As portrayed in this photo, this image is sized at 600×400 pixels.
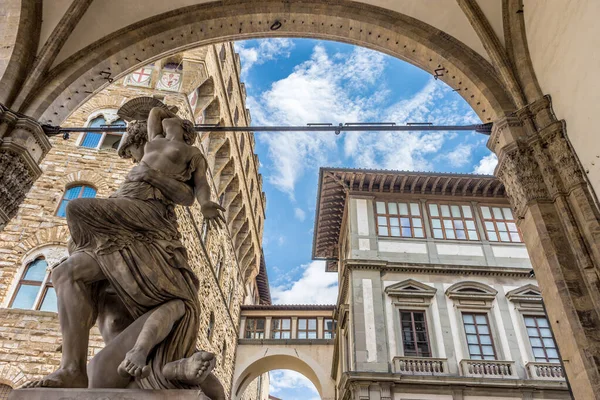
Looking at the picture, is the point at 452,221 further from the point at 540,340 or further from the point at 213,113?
the point at 213,113

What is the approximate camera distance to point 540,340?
1427cm

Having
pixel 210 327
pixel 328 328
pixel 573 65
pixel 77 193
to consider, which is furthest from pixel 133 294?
pixel 328 328

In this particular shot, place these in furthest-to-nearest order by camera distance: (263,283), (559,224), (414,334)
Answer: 1. (263,283)
2. (414,334)
3. (559,224)

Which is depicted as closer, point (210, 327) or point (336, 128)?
point (336, 128)

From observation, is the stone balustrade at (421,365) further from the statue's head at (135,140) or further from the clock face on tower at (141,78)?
the clock face on tower at (141,78)

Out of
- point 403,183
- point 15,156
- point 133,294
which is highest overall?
point 403,183

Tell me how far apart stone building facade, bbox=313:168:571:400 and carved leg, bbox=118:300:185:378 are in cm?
1119

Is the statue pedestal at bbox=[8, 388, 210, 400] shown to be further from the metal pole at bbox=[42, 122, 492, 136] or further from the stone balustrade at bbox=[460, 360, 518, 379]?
the stone balustrade at bbox=[460, 360, 518, 379]

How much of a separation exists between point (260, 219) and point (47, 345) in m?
22.2

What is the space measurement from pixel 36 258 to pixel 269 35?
8.25m

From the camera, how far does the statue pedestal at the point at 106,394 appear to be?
7.14ft

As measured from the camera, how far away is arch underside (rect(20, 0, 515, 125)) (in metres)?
6.27

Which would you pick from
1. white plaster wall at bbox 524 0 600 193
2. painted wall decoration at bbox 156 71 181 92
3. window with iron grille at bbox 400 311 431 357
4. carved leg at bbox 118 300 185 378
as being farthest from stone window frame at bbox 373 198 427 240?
carved leg at bbox 118 300 185 378

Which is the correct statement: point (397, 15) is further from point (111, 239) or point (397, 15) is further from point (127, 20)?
point (111, 239)
